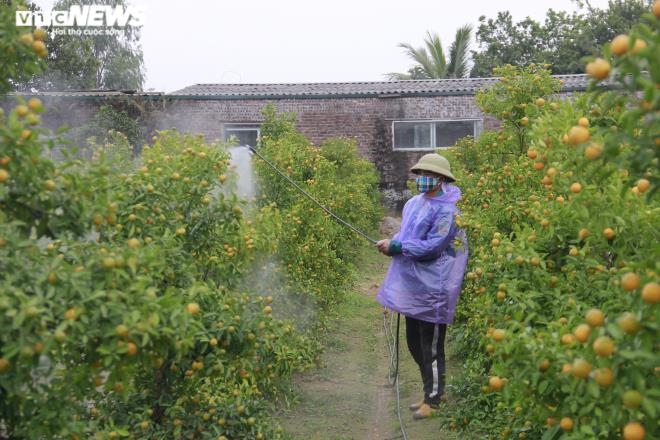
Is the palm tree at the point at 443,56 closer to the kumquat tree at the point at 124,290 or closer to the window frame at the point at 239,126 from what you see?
the window frame at the point at 239,126

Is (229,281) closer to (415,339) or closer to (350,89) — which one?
(415,339)

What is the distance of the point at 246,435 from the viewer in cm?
341

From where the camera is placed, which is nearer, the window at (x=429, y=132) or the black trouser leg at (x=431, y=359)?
the black trouser leg at (x=431, y=359)

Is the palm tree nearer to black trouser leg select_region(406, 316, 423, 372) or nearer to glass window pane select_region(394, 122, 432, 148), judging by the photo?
glass window pane select_region(394, 122, 432, 148)

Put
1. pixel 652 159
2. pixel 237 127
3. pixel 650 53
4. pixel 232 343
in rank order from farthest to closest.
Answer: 1. pixel 237 127
2. pixel 232 343
3. pixel 652 159
4. pixel 650 53

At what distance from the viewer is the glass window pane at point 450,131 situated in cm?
1584

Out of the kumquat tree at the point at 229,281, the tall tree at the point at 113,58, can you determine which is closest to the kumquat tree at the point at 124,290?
the kumquat tree at the point at 229,281

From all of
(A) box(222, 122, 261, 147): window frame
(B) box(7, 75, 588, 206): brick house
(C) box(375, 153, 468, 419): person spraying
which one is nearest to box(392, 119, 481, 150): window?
(B) box(7, 75, 588, 206): brick house

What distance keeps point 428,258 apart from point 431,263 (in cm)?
5

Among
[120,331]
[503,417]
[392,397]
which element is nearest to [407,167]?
[392,397]

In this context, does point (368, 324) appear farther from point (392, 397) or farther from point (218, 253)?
point (218, 253)

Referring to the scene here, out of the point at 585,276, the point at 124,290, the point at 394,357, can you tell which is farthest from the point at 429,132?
the point at 124,290

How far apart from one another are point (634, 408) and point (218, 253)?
2078 millimetres

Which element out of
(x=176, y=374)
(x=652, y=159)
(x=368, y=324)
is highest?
(x=652, y=159)
